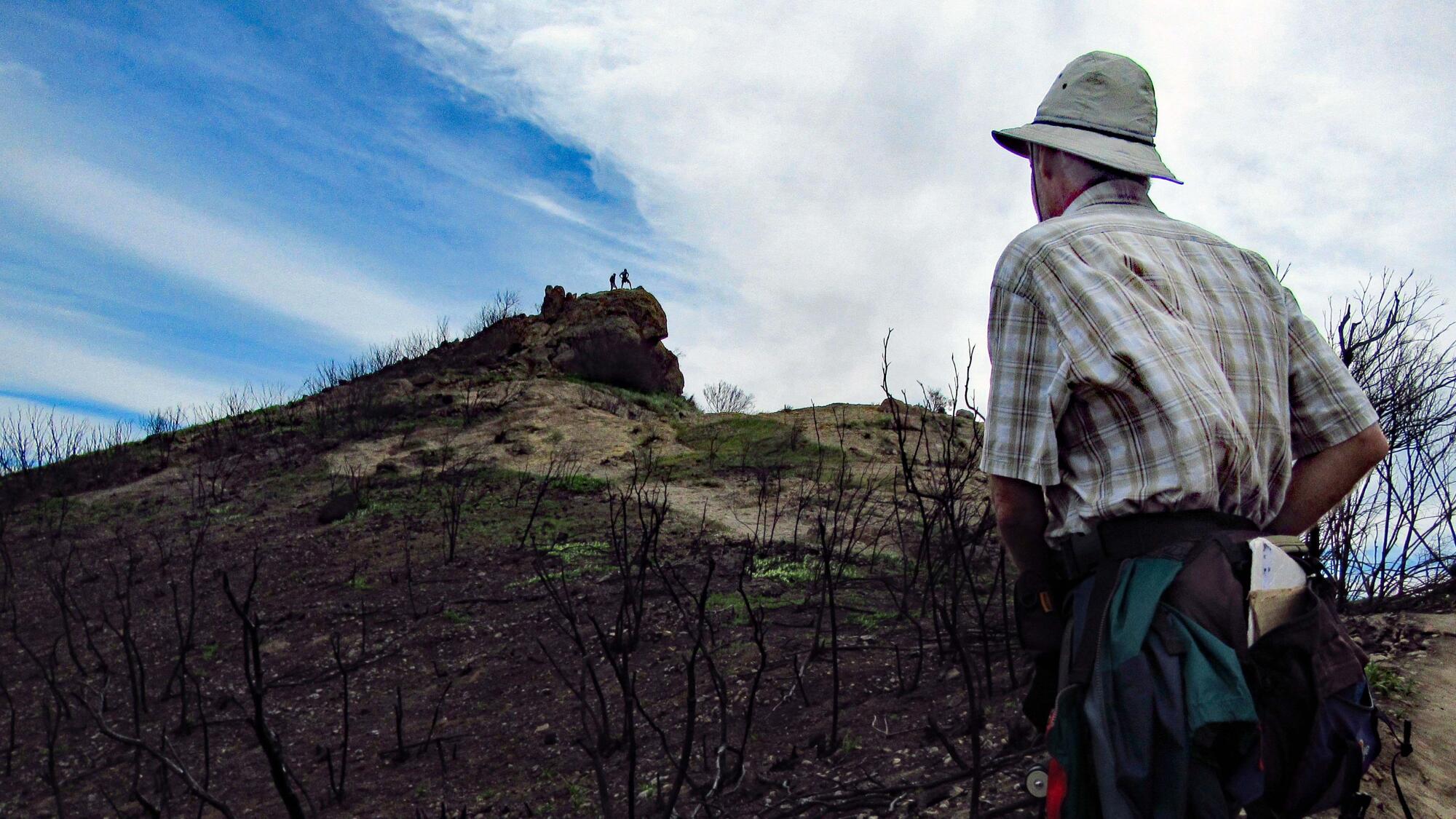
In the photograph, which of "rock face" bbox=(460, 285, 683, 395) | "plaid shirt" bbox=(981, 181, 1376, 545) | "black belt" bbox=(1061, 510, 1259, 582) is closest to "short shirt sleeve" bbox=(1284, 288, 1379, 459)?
"plaid shirt" bbox=(981, 181, 1376, 545)

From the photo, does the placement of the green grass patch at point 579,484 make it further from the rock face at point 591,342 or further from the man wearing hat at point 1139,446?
the man wearing hat at point 1139,446

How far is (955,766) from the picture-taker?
3551mm

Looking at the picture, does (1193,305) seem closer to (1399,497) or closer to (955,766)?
(955,766)

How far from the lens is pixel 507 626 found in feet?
21.8

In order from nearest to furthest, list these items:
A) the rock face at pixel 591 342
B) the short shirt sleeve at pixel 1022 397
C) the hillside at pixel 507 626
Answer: the short shirt sleeve at pixel 1022 397
the hillside at pixel 507 626
the rock face at pixel 591 342

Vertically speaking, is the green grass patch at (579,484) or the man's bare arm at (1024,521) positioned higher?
the green grass patch at (579,484)

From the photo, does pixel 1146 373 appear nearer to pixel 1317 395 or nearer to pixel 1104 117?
pixel 1317 395

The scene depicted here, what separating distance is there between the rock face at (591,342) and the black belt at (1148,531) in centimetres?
1585

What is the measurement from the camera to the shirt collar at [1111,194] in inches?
76.7

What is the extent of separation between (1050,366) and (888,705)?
3.03 meters

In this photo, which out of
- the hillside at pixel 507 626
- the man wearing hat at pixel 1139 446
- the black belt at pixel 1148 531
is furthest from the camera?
the hillside at pixel 507 626

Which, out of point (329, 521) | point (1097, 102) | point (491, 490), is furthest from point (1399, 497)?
point (329, 521)

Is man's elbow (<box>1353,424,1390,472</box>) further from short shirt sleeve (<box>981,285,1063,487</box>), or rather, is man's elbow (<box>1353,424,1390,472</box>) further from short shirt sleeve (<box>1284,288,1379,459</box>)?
short shirt sleeve (<box>981,285,1063,487</box>)

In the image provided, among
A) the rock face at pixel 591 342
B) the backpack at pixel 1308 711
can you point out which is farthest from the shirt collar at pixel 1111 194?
the rock face at pixel 591 342
